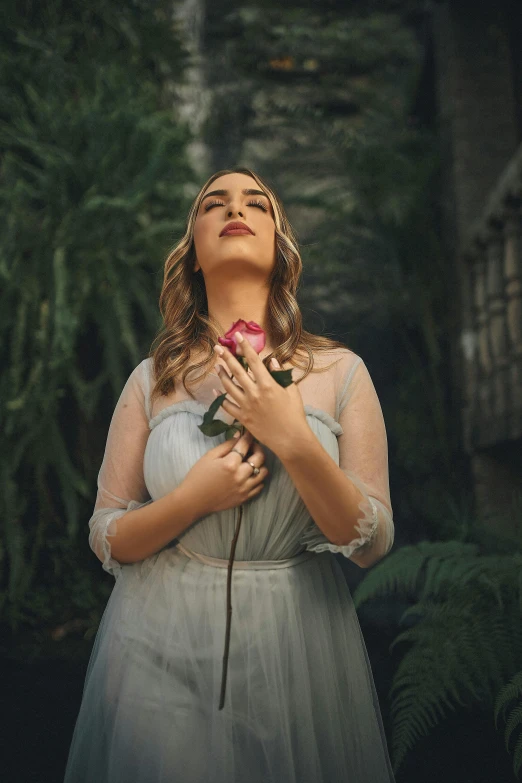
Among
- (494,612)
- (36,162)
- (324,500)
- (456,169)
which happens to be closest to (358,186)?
(456,169)

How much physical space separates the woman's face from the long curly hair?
0.16ft

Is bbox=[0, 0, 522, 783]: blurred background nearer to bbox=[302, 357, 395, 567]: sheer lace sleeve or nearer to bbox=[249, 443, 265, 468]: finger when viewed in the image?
bbox=[302, 357, 395, 567]: sheer lace sleeve

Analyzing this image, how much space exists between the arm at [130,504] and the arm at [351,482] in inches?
8.9

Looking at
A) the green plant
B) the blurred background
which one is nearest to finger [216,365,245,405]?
the green plant

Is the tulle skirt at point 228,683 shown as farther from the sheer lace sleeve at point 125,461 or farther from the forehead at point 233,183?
the forehead at point 233,183

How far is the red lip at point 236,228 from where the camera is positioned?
1.64m

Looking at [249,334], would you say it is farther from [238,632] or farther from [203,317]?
[238,632]

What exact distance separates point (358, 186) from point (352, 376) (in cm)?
343

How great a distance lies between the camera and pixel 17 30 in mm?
4195

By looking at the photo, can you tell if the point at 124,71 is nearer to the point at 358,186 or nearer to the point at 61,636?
the point at 358,186

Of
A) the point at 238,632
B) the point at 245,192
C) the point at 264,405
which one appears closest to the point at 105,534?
the point at 238,632

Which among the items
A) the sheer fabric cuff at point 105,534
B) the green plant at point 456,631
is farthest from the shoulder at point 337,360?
the green plant at point 456,631

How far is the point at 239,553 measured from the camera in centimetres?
151

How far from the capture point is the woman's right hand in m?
1.41
